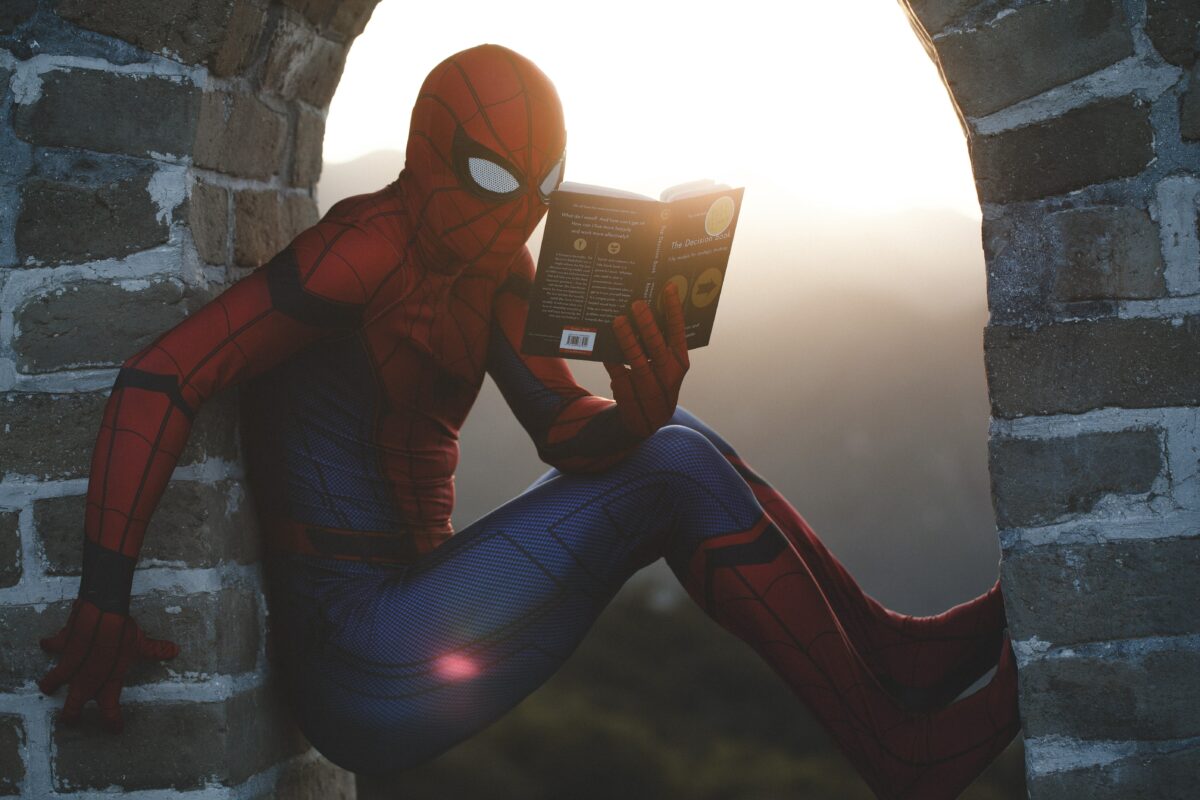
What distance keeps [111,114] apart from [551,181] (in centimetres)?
55

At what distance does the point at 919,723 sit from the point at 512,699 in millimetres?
536

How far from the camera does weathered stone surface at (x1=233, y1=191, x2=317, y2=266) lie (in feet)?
Answer: 5.05

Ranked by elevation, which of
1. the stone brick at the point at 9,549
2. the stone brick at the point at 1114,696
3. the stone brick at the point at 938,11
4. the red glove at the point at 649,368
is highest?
the stone brick at the point at 938,11

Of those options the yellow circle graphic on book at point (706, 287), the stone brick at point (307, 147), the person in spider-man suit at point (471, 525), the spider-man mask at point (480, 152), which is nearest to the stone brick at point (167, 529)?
the person in spider-man suit at point (471, 525)

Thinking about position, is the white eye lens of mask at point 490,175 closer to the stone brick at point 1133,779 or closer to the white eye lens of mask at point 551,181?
the white eye lens of mask at point 551,181

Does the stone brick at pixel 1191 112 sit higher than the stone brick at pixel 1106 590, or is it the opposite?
the stone brick at pixel 1191 112

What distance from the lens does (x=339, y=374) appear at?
1479mm

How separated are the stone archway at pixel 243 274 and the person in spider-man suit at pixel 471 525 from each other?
0.10m

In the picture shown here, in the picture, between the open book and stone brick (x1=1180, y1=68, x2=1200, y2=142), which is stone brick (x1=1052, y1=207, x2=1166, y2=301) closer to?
stone brick (x1=1180, y1=68, x2=1200, y2=142)

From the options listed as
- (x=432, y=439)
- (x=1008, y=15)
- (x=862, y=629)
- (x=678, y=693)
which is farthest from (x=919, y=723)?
(x=678, y=693)

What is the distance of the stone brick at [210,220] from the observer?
141 centimetres

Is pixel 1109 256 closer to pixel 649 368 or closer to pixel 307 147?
pixel 649 368

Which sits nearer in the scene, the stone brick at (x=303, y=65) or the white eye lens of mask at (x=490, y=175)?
the white eye lens of mask at (x=490, y=175)

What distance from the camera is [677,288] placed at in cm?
140
